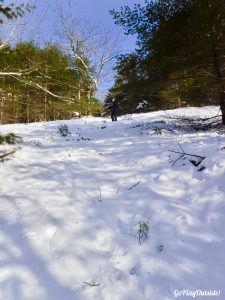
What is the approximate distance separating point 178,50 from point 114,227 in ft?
25.8

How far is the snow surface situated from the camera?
371 cm

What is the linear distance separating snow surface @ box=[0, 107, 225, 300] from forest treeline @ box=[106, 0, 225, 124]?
385cm

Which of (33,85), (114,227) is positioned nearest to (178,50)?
(33,85)

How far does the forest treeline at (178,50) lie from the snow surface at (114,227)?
385cm

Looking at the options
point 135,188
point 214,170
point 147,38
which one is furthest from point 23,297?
point 147,38

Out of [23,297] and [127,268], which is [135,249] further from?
[23,297]

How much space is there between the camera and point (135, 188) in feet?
19.5

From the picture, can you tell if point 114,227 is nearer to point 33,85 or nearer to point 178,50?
point 33,85

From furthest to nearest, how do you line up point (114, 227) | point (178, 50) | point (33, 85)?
point (178, 50) < point (33, 85) < point (114, 227)

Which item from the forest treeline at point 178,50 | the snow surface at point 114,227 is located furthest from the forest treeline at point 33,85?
the forest treeline at point 178,50

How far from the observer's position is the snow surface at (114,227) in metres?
3.71

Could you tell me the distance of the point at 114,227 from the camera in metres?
4.79

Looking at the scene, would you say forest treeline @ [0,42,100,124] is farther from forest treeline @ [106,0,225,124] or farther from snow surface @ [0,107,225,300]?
forest treeline @ [106,0,225,124]

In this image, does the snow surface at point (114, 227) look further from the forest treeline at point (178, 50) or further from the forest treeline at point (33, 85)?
the forest treeline at point (178, 50)
